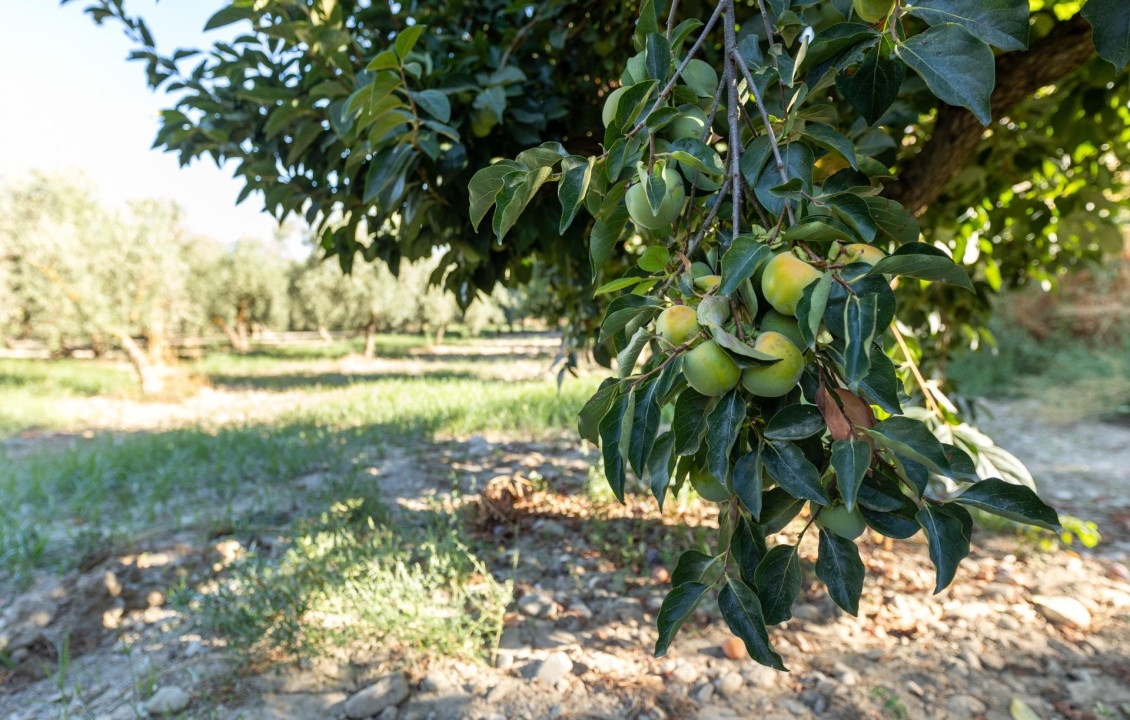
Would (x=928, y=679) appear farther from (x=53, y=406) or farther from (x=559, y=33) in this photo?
(x=53, y=406)

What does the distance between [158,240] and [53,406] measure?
4.64 meters

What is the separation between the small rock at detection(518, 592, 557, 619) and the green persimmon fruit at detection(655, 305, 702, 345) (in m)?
2.42

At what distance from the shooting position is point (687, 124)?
0.65m

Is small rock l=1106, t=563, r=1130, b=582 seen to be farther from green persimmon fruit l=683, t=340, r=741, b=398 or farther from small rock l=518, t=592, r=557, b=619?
green persimmon fruit l=683, t=340, r=741, b=398

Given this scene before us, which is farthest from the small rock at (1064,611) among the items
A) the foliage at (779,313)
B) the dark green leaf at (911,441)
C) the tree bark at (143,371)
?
the tree bark at (143,371)

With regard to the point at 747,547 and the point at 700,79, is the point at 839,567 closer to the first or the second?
the point at 747,547

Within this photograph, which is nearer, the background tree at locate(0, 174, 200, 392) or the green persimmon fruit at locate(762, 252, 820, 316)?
the green persimmon fruit at locate(762, 252, 820, 316)

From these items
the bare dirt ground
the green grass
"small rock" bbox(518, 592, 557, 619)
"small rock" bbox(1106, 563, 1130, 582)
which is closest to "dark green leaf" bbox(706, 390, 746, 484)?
the bare dirt ground

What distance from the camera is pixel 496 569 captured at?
3146 mm

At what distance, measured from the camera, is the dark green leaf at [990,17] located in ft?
1.78

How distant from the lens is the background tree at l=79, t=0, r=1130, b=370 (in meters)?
1.38

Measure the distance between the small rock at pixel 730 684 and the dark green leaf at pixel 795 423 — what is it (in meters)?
1.98

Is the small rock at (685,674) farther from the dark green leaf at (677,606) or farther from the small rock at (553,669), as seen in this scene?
the dark green leaf at (677,606)

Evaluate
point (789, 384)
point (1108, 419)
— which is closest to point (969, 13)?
point (789, 384)
